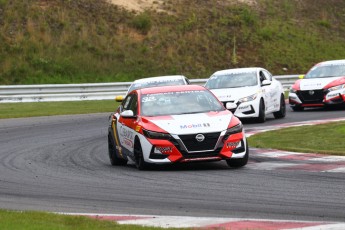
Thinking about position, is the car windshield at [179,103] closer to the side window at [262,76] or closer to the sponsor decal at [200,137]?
the sponsor decal at [200,137]

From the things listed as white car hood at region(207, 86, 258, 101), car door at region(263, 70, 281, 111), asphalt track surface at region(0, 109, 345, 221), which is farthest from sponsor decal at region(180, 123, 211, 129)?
car door at region(263, 70, 281, 111)

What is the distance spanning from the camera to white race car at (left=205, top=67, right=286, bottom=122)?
80.6 feet

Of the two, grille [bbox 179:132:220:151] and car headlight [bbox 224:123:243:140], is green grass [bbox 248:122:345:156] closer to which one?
car headlight [bbox 224:123:243:140]

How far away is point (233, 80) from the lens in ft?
84.5

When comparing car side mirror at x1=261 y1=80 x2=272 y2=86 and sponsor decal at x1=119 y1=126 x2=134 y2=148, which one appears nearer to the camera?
sponsor decal at x1=119 y1=126 x2=134 y2=148

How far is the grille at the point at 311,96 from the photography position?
2794 centimetres

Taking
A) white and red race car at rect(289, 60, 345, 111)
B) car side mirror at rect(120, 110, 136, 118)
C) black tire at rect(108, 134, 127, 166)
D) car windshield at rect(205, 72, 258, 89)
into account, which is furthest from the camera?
white and red race car at rect(289, 60, 345, 111)

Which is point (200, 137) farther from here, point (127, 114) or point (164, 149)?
point (127, 114)

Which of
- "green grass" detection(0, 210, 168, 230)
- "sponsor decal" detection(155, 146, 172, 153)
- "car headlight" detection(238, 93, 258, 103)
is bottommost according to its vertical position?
"car headlight" detection(238, 93, 258, 103)

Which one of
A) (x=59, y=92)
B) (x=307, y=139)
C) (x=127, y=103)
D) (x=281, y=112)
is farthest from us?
(x=59, y=92)

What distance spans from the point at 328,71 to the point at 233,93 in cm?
521

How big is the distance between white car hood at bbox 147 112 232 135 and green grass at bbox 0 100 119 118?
16.7 m

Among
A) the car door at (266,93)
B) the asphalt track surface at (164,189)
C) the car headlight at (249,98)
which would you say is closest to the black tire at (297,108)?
the car door at (266,93)

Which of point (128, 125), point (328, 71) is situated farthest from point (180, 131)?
point (328, 71)
